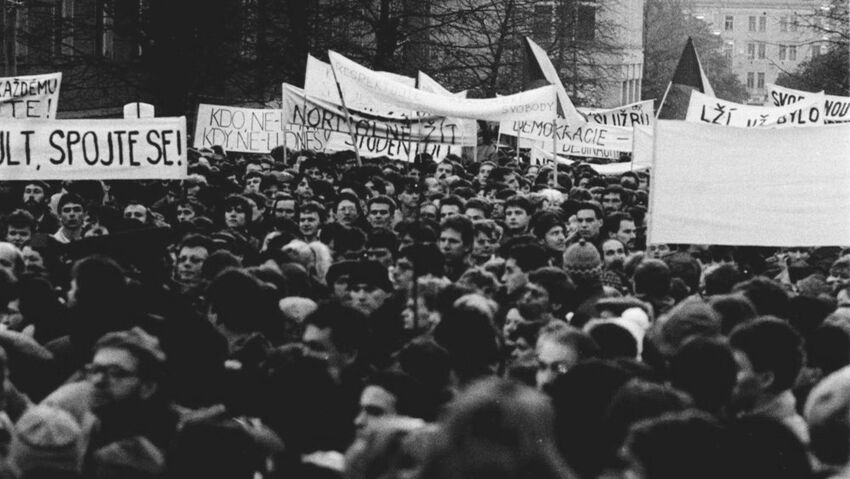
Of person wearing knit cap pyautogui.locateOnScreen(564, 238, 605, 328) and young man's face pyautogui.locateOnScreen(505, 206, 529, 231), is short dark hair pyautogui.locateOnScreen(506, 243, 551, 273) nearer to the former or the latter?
person wearing knit cap pyautogui.locateOnScreen(564, 238, 605, 328)

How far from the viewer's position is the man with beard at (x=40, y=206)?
45.0ft

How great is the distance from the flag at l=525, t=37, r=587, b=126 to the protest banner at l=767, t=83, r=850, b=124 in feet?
8.65

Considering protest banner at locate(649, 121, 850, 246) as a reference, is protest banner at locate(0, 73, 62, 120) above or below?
above

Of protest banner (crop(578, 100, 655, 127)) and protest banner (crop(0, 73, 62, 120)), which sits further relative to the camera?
protest banner (crop(578, 100, 655, 127))

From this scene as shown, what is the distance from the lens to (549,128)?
24.0m


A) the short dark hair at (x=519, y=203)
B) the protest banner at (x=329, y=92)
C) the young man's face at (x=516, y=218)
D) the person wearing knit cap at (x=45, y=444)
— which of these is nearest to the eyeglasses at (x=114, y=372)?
the person wearing knit cap at (x=45, y=444)

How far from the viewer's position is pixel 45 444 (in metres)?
4.91

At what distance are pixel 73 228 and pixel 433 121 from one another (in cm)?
782

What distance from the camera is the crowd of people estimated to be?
4.55 metres

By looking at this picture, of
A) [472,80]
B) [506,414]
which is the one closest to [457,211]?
[506,414]

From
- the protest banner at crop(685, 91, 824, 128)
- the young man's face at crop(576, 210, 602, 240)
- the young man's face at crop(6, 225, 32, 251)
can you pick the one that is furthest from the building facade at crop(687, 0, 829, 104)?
the young man's face at crop(6, 225, 32, 251)

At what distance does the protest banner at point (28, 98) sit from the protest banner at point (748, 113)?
22.9ft

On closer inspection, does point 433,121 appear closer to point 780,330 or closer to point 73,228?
point 73,228

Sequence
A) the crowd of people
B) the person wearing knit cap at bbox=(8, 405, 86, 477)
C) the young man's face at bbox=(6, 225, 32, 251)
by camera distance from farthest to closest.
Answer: the young man's face at bbox=(6, 225, 32, 251)
the person wearing knit cap at bbox=(8, 405, 86, 477)
the crowd of people
